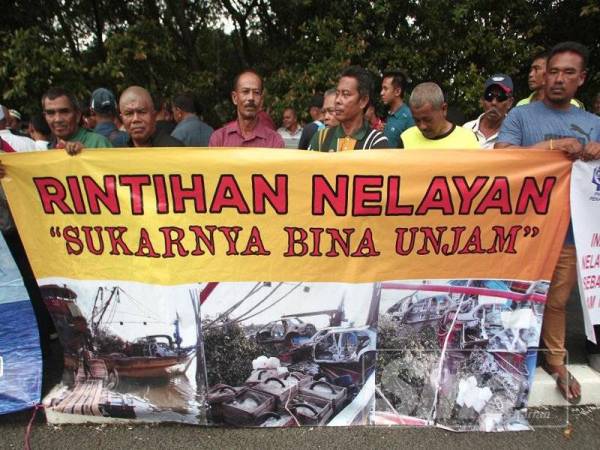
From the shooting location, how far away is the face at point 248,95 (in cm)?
332

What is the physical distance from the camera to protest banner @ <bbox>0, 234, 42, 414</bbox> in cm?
287

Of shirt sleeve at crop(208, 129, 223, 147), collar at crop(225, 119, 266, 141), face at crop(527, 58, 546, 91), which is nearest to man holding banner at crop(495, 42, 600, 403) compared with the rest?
face at crop(527, 58, 546, 91)

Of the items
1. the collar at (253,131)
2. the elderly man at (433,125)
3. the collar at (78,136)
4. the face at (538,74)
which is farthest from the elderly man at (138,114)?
the face at (538,74)

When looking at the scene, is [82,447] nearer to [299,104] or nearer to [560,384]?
[560,384]

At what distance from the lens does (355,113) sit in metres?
2.95

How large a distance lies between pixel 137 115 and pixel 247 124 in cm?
73

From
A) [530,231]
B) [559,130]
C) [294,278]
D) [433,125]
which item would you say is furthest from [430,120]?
[294,278]

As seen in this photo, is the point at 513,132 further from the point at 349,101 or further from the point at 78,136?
the point at 78,136

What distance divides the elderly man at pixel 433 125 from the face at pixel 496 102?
1044 mm

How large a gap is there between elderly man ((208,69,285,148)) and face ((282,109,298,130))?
3.95m

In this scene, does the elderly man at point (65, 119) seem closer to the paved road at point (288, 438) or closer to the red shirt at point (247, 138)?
the red shirt at point (247, 138)

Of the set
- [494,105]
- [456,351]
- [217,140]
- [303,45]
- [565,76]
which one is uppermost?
[303,45]

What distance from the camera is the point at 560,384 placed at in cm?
297

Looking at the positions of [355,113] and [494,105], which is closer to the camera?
[355,113]
